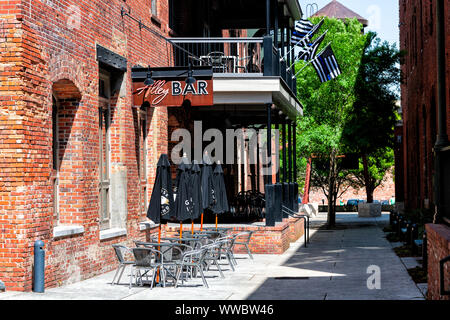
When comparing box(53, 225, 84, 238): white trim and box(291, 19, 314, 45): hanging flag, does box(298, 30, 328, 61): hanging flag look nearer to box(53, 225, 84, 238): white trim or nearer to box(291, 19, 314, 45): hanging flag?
box(291, 19, 314, 45): hanging flag

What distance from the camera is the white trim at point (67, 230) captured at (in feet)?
39.3

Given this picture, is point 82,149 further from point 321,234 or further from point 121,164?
point 321,234

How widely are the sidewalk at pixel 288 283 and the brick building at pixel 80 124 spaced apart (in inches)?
28.7

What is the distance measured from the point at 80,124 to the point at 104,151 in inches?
77.7

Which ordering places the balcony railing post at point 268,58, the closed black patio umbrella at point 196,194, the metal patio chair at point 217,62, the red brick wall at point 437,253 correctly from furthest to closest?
the metal patio chair at point 217,62, the balcony railing post at point 268,58, the closed black patio umbrella at point 196,194, the red brick wall at point 437,253

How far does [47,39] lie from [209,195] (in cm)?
595

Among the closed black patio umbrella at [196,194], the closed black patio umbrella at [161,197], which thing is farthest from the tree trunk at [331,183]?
the closed black patio umbrella at [161,197]

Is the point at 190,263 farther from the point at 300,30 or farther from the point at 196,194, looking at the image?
the point at 300,30

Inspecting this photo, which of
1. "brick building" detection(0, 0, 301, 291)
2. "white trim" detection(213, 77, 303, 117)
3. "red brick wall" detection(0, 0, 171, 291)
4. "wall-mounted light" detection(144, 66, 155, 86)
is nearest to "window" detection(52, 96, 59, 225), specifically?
"brick building" detection(0, 0, 301, 291)

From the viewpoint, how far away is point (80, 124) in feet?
43.3

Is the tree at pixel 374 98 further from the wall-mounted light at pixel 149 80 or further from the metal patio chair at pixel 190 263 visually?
the metal patio chair at pixel 190 263

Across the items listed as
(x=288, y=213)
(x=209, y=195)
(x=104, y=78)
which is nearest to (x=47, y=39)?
(x=104, y=78)

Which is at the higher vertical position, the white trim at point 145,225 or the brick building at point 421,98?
the brick building at point 421,98

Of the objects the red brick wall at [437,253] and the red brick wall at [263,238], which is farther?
the red brick wall at [263,238]
